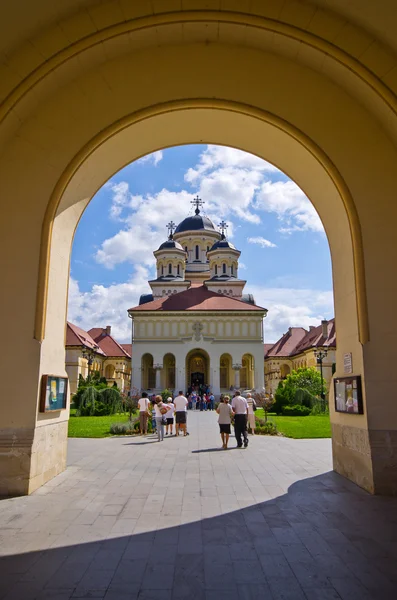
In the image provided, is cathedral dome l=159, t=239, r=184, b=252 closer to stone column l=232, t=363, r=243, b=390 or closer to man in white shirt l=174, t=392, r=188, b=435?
stone column l=232, t=363, r=243, b=390

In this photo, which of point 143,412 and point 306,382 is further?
point 306,382

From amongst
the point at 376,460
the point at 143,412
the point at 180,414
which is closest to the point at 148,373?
the point at 143,412

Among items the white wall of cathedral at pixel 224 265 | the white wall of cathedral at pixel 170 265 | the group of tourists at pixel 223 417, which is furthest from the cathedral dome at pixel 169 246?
the group of tourists at pixel 223 417

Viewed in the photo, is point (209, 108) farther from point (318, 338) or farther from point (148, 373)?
point (318, 338)

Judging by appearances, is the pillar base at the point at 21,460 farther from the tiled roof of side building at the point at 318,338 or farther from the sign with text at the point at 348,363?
the tiled roof of side building at the point at 318,338

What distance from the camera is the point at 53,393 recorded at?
828 centimetres

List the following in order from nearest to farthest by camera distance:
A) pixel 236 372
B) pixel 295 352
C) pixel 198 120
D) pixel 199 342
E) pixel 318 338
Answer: pixel 198 120 → pixel 236 372 → pixel 199 342 → pixel 318 338 → pixel 295 352

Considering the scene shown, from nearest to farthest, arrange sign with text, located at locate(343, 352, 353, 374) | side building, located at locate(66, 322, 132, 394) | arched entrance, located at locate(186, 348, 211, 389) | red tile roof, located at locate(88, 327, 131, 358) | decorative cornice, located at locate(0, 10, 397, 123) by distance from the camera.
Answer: decorative cornice, located at locate(0, 10, 397, 123) < sign with text, located at locate(343, 352, 353, 374) < arched entrance, located at locate(186, 348, 211, 389) < side building, located at locate(66, 322, 132, 394) < red tile roof, located at locate(88, 327, 131, 358)

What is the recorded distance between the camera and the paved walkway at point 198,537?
4023mm

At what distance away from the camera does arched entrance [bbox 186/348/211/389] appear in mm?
55934

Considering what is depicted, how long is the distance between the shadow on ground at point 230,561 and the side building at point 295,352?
49.2 metres

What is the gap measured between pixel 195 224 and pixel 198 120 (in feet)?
214

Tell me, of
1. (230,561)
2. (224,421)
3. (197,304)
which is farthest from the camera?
(197,304)

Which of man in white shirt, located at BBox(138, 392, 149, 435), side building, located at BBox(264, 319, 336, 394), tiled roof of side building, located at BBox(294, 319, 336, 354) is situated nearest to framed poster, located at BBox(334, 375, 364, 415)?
man in white shirt, located at BBox(138, 392, 149, 435)
